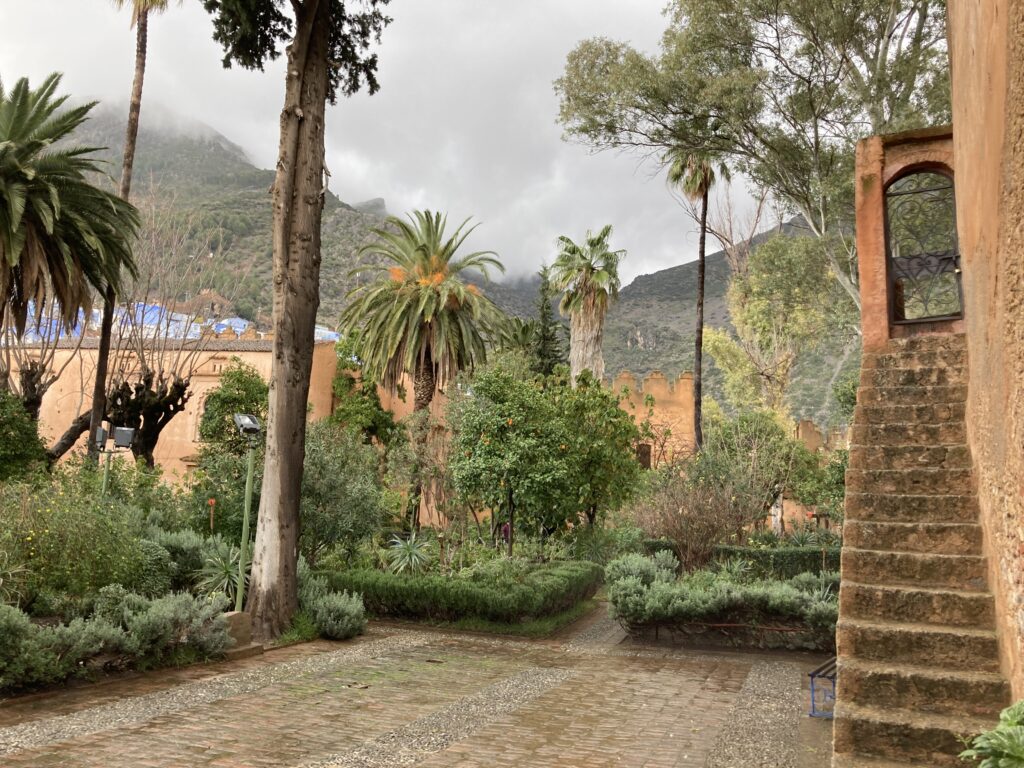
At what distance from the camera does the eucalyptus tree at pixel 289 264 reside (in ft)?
34.8

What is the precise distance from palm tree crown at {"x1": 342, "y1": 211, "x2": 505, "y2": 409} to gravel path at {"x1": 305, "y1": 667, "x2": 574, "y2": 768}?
1500 centimetres

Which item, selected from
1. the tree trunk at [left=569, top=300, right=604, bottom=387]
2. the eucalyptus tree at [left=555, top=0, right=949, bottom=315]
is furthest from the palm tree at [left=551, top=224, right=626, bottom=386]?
the eucalyptus tree at [left=555, top=0, right=949, bottom=315]

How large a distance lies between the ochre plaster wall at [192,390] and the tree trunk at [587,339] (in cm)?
1004

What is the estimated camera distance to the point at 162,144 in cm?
12538

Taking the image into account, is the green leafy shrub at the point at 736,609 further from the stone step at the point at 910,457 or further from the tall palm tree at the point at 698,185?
the tall palm tree at the point at 698,185

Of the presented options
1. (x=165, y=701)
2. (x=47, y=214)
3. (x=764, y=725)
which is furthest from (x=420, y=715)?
(x=47, y=214)

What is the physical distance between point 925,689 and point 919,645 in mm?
318

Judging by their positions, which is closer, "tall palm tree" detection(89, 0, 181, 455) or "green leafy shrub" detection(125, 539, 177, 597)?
"green leafy shrub" detection(125, 539, 177, 597)

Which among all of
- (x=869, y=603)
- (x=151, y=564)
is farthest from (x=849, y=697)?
(x=151, y=564)

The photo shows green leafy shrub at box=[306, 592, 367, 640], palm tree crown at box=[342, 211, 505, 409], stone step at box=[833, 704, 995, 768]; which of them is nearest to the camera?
stone step at box=[833, 704, 995, 768]

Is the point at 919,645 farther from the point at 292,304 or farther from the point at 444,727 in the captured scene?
the point at 292,304

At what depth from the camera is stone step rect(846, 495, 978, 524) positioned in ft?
18.3

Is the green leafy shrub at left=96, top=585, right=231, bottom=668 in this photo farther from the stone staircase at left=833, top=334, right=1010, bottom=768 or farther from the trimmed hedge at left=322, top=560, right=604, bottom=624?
the stone staircase at left=833, top=334, right=1010, bottom=768

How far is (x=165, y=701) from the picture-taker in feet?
23.6
